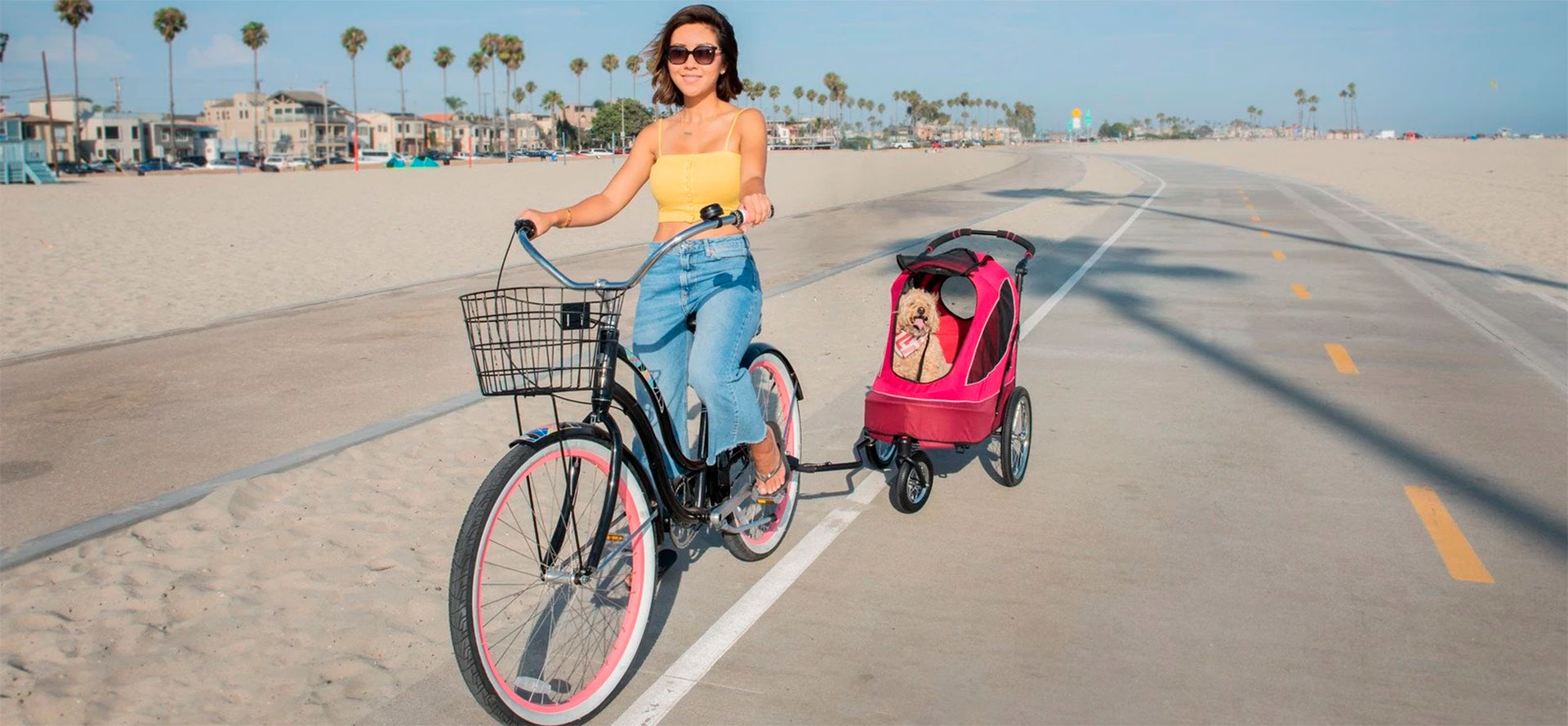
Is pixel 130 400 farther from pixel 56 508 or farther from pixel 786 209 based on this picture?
pixel 786 209

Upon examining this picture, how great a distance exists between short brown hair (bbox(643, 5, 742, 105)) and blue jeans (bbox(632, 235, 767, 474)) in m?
0.59

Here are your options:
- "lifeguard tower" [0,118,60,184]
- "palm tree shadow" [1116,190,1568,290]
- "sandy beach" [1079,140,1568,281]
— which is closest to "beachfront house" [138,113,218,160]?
"lifeguard tower" [0,118,60,184]

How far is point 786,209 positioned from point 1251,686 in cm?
2900

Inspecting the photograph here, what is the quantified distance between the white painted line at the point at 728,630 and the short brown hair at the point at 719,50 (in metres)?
1.90

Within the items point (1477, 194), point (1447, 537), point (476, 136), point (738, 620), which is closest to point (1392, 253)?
point (1447, 537)

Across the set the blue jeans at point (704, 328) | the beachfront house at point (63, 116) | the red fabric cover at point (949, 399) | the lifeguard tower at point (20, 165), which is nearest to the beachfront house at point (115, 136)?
the beachfront house at point (63, 116)

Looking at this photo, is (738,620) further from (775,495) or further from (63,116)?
(63,116)

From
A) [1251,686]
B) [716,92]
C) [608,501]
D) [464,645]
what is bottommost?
[1251,686]

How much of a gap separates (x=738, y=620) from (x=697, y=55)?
2044 mm

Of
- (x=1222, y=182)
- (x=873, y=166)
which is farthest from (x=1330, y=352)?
(x=873, y=166)

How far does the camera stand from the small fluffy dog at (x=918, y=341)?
6133 mm

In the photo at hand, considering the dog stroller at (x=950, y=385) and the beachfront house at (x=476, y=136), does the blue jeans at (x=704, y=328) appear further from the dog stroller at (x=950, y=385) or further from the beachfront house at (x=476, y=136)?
the beachfront house at (x=476, y=136)

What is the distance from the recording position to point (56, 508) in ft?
19.7

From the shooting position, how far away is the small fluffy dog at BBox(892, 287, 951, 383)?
6133 millimetres
